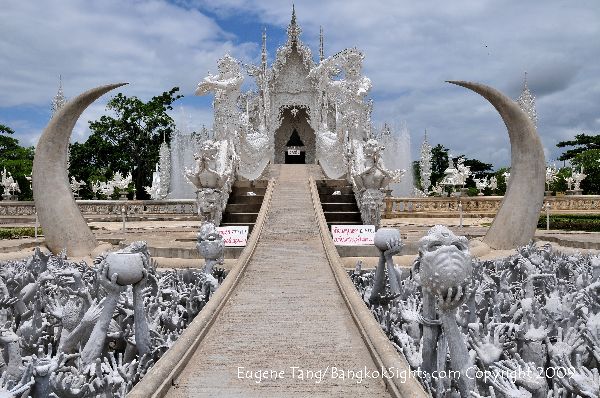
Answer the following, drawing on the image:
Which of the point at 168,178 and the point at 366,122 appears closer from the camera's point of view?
the point at 366,122

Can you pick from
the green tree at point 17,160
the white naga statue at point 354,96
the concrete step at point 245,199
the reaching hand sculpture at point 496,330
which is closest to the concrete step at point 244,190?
the concrete step at point 245,199

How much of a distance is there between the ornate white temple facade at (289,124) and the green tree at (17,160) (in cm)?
1134

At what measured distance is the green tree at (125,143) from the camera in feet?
131

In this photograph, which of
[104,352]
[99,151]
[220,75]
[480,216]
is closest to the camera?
[104,352]

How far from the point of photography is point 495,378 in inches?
134

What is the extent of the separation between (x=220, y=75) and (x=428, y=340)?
13053 millimetres

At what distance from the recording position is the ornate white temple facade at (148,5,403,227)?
40.8 ft

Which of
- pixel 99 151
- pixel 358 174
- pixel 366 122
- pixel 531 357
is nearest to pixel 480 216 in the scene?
pixel 366 122

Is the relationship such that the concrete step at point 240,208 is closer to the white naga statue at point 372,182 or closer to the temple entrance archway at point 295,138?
the white naga statue at point 372,182

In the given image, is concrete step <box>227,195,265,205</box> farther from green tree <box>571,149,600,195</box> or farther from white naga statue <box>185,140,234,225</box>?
green tree <box>571,149,600,195</box>

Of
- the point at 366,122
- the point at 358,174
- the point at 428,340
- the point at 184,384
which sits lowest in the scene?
the point at 184,384

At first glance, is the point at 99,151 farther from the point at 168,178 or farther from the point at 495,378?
the point at 495,378

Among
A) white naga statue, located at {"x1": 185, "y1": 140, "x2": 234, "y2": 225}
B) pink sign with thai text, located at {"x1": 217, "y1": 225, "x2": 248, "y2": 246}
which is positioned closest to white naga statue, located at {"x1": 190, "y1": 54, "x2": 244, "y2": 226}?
white naga statue, located at {"x1": 185, "y1": 140, "x2": 234, "y2": 225}

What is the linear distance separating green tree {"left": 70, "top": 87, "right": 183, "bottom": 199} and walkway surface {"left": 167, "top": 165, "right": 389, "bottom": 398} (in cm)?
3451
